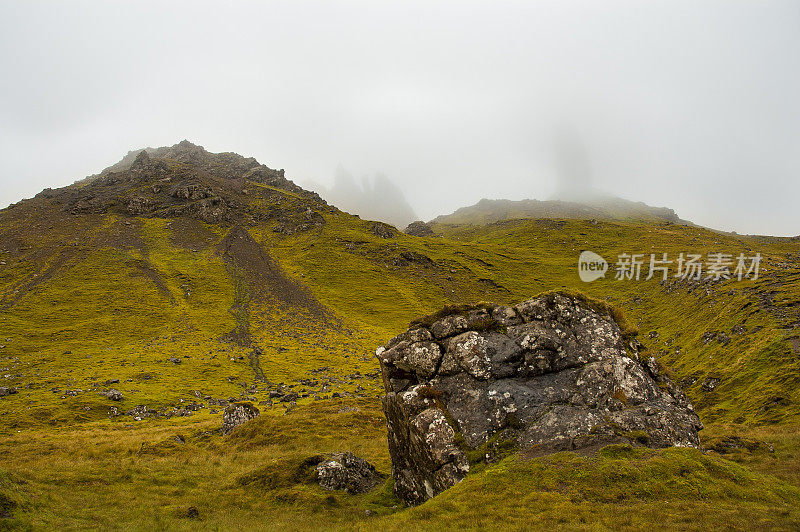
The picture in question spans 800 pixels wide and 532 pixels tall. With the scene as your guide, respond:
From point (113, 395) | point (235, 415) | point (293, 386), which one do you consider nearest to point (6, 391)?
point (113, 395)

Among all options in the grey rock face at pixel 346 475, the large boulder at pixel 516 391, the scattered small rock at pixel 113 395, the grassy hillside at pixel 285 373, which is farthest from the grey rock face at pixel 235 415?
the large boulder at pixel 516 391

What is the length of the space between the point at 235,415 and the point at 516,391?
123 ft

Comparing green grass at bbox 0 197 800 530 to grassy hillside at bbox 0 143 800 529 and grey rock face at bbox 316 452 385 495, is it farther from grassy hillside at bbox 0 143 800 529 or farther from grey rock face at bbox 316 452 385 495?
grey rock face at bbox 316 452 385 495

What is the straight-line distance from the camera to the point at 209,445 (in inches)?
1598

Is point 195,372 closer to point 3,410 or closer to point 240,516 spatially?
point 3,410

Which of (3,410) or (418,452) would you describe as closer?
(418,452)

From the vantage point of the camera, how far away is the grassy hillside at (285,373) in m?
17.4

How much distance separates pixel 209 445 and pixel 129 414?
24628 millimetres

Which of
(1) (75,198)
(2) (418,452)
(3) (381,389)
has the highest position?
(1) (75,198)

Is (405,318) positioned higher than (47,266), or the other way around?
(47,266)

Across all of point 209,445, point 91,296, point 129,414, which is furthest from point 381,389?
point 91,296

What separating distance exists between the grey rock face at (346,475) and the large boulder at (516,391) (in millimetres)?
4189

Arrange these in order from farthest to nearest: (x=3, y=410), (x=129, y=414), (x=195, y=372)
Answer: (x=195, y=372) < (x=129, y=414) < (x=3, y=410)

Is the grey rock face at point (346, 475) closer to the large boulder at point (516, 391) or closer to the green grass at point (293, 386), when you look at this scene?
the green grass at point (293, 386)
